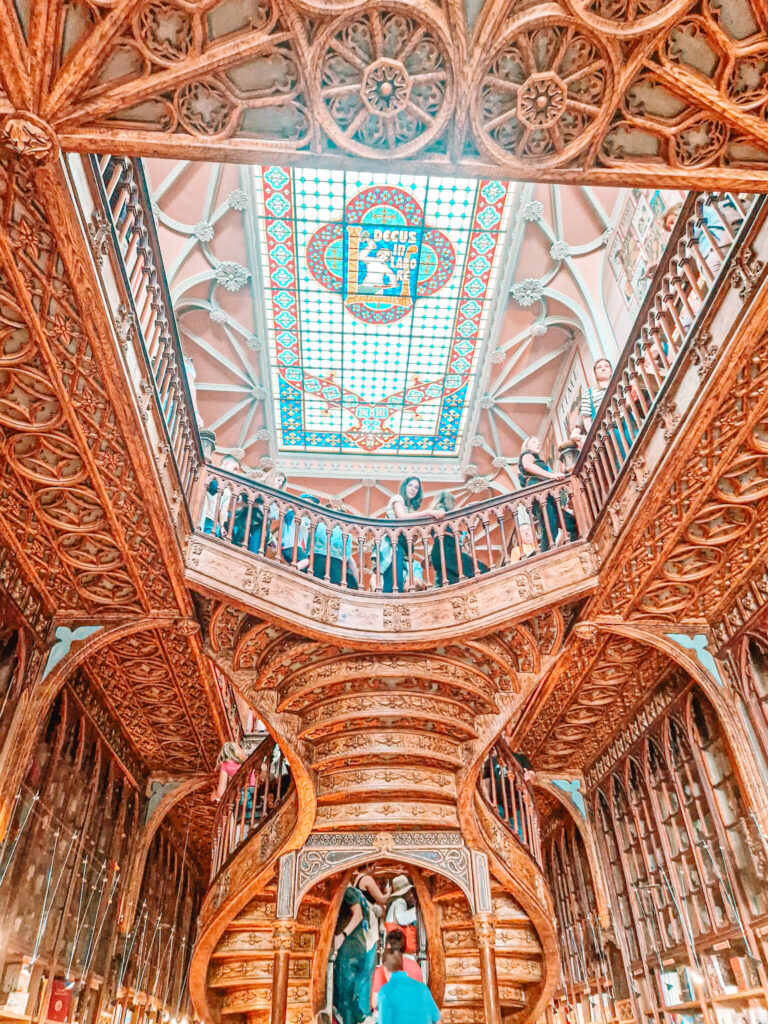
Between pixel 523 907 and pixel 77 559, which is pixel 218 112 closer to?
pixel 77 559

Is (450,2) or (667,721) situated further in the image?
(667,721)

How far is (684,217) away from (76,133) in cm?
440

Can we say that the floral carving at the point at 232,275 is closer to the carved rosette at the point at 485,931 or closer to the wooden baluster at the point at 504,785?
the wooden baluster at the point at 504,785

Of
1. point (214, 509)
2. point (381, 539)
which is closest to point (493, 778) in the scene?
point (381, 539)

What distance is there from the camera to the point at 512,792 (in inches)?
341

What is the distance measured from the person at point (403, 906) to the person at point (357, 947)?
0.75 ft

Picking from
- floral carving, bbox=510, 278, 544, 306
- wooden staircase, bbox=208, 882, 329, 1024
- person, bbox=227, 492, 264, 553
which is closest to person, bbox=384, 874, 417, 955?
wooden staircase, bbox=208, 882, 329, 1024

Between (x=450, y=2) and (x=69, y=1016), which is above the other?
(x=450, y=2)

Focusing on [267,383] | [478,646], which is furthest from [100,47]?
[267,383]

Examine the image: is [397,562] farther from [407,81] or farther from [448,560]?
[407,81]

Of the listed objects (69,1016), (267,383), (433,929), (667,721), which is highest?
(267,383)

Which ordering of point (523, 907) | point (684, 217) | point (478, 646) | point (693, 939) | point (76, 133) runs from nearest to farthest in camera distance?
point (76, 133) < point (684, 217) < point (478, 646) < point (693, 939) < point (523, 907)

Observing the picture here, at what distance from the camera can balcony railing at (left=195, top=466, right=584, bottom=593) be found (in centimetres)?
727

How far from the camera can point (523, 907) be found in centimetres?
828
